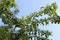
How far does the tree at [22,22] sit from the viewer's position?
974 cm

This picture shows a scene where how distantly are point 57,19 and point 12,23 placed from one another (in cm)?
262

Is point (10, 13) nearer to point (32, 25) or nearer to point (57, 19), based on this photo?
point (32, 25)

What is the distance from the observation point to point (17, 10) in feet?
35.0

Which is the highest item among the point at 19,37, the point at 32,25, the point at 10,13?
the point at 10,13

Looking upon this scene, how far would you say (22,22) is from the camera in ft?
33.5

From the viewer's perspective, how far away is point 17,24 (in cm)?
1015

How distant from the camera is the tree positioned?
9742 mm

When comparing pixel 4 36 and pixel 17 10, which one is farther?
pixel 17 10

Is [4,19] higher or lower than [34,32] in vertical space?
Result: higher

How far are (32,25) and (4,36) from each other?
1749mm

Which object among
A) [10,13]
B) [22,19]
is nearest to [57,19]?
[22,19]

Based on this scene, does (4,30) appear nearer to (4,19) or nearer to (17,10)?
(4,19)

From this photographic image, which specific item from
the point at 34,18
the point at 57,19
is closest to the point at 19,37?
the point at 34,18

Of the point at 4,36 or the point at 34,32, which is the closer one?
the point at 4,36
